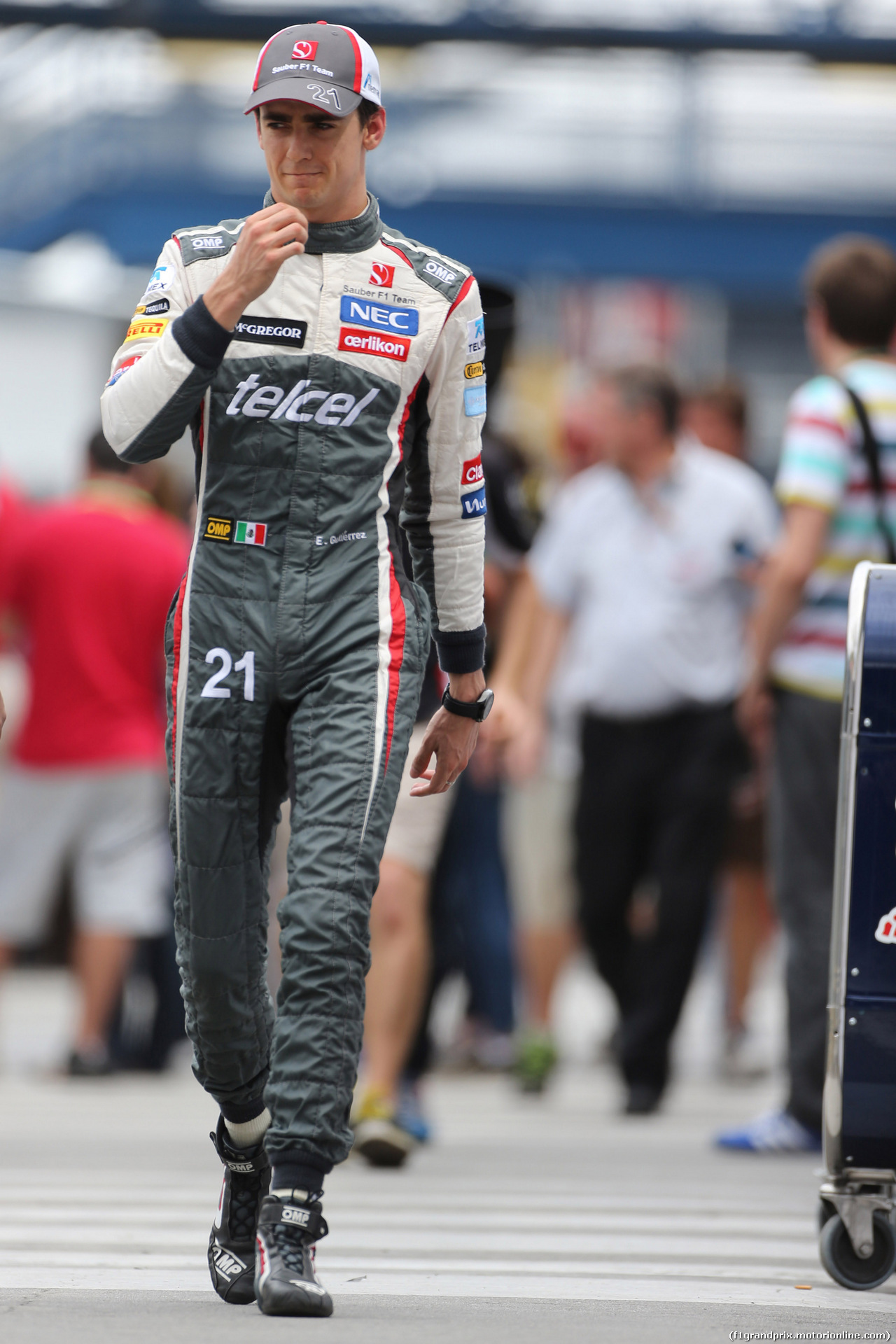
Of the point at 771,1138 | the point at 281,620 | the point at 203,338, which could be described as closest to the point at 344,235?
the point at 203,338

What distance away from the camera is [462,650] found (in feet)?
14.7

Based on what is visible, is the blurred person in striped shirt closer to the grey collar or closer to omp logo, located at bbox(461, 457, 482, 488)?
omp logo, located at bbox(461, 457, 482, 488)

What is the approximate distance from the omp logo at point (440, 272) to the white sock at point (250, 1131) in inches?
60.4

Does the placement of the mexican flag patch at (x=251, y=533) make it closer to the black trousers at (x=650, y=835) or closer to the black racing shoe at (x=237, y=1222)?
the black racing shoe at (x=237, y=1222)

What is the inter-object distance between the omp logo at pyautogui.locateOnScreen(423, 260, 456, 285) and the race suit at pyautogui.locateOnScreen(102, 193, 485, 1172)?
70 millimetres

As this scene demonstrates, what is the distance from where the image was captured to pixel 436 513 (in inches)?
174

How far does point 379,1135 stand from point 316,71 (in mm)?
3081

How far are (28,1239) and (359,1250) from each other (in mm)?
697

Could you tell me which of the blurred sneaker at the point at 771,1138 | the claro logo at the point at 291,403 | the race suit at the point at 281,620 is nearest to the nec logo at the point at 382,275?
the race suit at the point at 281,620

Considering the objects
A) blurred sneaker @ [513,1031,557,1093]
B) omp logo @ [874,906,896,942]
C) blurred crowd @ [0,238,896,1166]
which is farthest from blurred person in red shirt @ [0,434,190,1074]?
omp logo @ [874,906,896,942]

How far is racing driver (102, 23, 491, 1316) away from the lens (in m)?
3.96

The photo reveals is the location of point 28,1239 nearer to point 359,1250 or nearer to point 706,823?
point 359,1250

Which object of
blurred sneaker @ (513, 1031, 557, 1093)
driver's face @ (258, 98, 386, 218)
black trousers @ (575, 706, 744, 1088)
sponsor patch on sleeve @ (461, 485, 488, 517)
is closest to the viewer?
driver's face @ (258, 98, 386, 218)

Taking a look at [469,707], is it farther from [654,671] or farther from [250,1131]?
[654,671]
